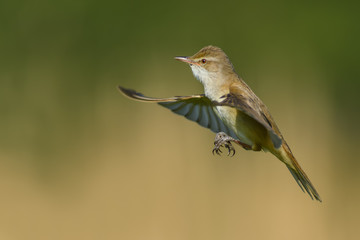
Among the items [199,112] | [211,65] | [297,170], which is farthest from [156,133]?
[297,170]

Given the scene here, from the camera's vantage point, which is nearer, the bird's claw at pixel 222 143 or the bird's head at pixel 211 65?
the bird's claw at pixel 222 143

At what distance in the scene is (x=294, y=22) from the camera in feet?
26.8

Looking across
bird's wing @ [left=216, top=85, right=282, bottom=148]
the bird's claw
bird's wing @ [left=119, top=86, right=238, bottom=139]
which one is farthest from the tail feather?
bird's wing @ [left=119, top=86, right=238, bottom=139]

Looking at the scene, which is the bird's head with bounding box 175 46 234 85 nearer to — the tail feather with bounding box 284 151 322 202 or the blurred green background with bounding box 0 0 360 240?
the tail feather with bounding box 284 151 322 202

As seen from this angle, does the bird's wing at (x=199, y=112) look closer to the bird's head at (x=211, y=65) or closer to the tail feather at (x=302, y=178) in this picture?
the bird's head at (x=211, y=65)

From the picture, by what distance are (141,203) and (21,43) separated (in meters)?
2.86

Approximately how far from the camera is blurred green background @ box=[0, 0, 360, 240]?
582 cm

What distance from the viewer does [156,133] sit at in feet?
20.3

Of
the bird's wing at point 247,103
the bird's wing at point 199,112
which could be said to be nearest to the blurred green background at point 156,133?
the bird's wing at point 199,112

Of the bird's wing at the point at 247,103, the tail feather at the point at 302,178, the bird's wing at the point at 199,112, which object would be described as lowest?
the tail feather at the point at 302,178

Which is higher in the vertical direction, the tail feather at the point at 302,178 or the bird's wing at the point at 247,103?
the bird's wing at the point at 247,103

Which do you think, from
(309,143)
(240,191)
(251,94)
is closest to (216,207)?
(240,191)

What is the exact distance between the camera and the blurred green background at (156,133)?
5820mm

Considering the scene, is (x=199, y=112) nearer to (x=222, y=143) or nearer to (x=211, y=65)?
(x=211, y=65)
